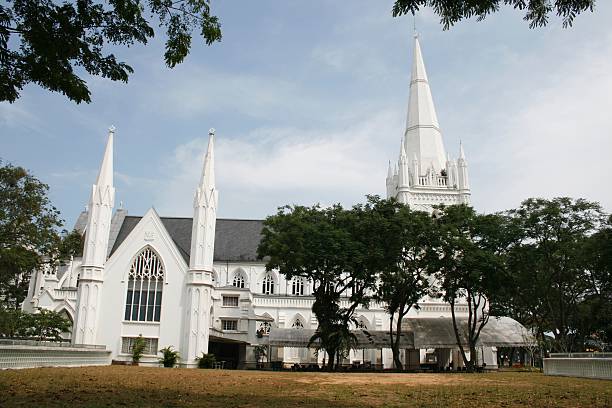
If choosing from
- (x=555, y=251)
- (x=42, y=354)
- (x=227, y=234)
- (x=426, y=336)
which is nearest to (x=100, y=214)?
(x=42, y=354)

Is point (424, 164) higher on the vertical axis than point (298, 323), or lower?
higher

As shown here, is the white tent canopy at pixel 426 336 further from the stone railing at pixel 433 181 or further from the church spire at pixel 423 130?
the church spire at pixel 423 130

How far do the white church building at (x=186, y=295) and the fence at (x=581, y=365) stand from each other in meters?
13.7

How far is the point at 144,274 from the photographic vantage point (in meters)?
43.0

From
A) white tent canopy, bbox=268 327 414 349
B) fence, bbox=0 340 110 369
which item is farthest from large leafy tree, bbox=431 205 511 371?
fence, bbox=0 340 110 369

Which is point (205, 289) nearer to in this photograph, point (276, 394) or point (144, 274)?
point (144, 274)

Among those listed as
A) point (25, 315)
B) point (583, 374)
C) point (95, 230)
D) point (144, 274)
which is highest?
point (95, 230)

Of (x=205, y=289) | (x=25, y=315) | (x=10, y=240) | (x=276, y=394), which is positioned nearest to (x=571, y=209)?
(x=205, y=289)

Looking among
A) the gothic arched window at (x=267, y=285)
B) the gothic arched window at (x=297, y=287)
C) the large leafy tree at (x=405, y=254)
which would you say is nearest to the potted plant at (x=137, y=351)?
the large leafy tree at (x=405, y=254)

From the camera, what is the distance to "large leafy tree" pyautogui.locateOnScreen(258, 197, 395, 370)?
35.1 metres

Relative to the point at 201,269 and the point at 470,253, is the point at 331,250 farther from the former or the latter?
the point at 201,269

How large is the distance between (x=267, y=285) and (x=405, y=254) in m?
25.5

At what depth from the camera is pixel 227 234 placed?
63125 millimetres

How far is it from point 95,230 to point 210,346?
1441 centimetres
